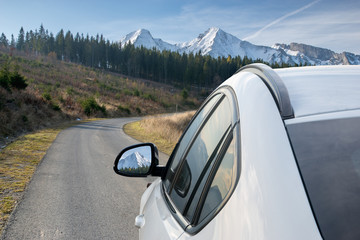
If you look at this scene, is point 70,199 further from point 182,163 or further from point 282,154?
point 282,154

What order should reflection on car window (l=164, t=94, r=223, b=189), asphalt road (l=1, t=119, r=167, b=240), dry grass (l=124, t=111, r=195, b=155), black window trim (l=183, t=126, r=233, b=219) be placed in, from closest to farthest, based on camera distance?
black window trim (l=183, t=126, r=233, b=219)
reflection on car window (l=164, t=94, r=223, b=189)
asphalt road (l=1, t=119, r=167, b=240)
dry grass (l=124, t=111, r=195, b=155)

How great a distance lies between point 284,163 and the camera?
2.71 feet

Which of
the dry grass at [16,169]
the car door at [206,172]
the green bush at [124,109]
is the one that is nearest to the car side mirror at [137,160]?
the car door at [206,172]

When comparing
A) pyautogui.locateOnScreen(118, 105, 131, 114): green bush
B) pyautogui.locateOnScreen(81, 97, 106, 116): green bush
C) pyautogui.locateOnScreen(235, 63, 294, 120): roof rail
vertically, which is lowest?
pyautogui.locateOnScreen(118, 105, 131, 114): green bush

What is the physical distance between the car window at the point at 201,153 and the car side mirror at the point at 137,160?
565mm

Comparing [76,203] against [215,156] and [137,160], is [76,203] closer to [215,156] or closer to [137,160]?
[137,160]

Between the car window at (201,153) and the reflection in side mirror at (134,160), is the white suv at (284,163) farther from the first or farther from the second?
the reflection in side mirror at (134,160)

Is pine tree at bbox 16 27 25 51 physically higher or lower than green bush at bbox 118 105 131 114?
higher

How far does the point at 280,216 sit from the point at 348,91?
1.78ft

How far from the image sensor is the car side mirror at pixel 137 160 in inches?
92.9

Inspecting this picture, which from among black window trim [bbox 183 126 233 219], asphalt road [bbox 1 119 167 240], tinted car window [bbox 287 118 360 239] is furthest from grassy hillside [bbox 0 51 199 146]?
tinted car window [bbox 287 118 360 239]

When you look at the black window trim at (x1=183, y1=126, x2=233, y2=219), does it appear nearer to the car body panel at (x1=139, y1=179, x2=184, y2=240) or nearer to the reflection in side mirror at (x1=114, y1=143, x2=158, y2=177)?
the car body panel at (x1=139, y1=179, x2=184, y2=240)

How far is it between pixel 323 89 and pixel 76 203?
483 centimetres

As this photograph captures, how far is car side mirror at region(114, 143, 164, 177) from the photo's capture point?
92.9 inches
